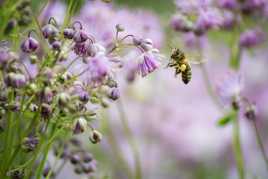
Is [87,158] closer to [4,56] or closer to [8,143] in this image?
[8,143]

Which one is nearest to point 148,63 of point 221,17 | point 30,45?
point 30,45

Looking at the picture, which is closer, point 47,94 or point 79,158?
point 47,94

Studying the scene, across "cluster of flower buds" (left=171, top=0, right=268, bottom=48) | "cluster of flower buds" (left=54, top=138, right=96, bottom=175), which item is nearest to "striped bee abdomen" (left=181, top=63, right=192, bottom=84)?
"cluster of flower buds" (left=54, top=138, right=96, bottom=175)

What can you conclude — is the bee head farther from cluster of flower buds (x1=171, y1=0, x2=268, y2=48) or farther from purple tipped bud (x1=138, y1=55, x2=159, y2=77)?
cluster of flower buds (x1=171, y1=0, x2=268, y2=48)

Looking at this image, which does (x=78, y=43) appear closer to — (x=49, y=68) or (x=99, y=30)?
(x=49, y=68)

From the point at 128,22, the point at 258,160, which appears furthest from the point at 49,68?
the point at 258,160

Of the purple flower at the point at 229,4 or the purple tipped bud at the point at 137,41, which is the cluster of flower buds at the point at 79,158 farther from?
the purple flower at the point at 229,4

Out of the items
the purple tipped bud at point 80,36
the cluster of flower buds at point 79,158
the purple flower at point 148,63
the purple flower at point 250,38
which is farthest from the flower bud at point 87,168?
the purple flower at point 250,38
